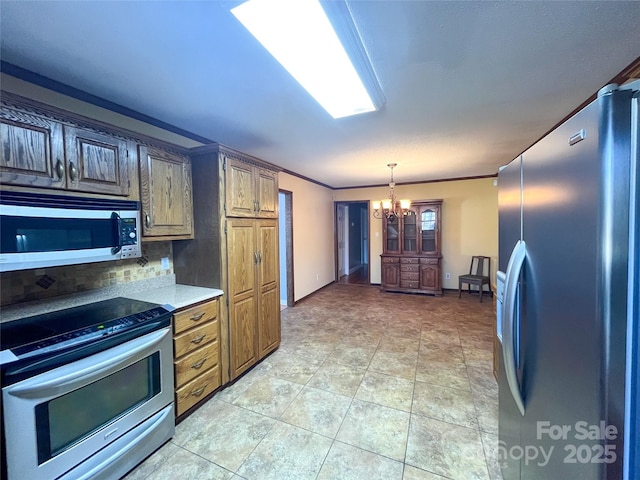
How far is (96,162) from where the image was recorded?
175cm

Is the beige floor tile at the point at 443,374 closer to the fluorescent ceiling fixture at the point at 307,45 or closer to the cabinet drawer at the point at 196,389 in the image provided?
the cabinet drawer at the point at 196,389

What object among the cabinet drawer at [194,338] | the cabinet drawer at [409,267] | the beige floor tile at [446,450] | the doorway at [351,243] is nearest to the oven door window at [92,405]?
the cabinet drawer at [194,338]

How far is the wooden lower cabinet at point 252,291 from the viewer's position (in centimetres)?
246

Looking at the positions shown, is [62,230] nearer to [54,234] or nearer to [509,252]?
[54,234]

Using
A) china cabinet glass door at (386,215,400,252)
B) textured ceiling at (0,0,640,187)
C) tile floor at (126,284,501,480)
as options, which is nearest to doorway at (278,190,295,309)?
tile floor at (126,284,501,480)

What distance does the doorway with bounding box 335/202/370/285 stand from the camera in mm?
6957

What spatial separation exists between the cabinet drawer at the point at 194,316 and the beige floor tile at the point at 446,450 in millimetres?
1745

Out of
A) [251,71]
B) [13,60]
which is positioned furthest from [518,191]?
[13,60]

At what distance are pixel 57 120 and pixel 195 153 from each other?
3.01ft

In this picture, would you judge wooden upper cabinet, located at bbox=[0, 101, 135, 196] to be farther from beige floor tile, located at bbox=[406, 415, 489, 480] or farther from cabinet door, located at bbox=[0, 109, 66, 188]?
beige floor tile, located at bbox=[406, 415, 489, 480]

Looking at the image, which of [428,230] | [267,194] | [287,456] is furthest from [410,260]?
[287,456]

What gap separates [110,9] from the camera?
1.21 m

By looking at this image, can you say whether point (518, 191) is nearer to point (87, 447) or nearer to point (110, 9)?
point (110, 9)

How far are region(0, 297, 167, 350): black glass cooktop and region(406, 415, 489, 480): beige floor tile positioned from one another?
193 cm
